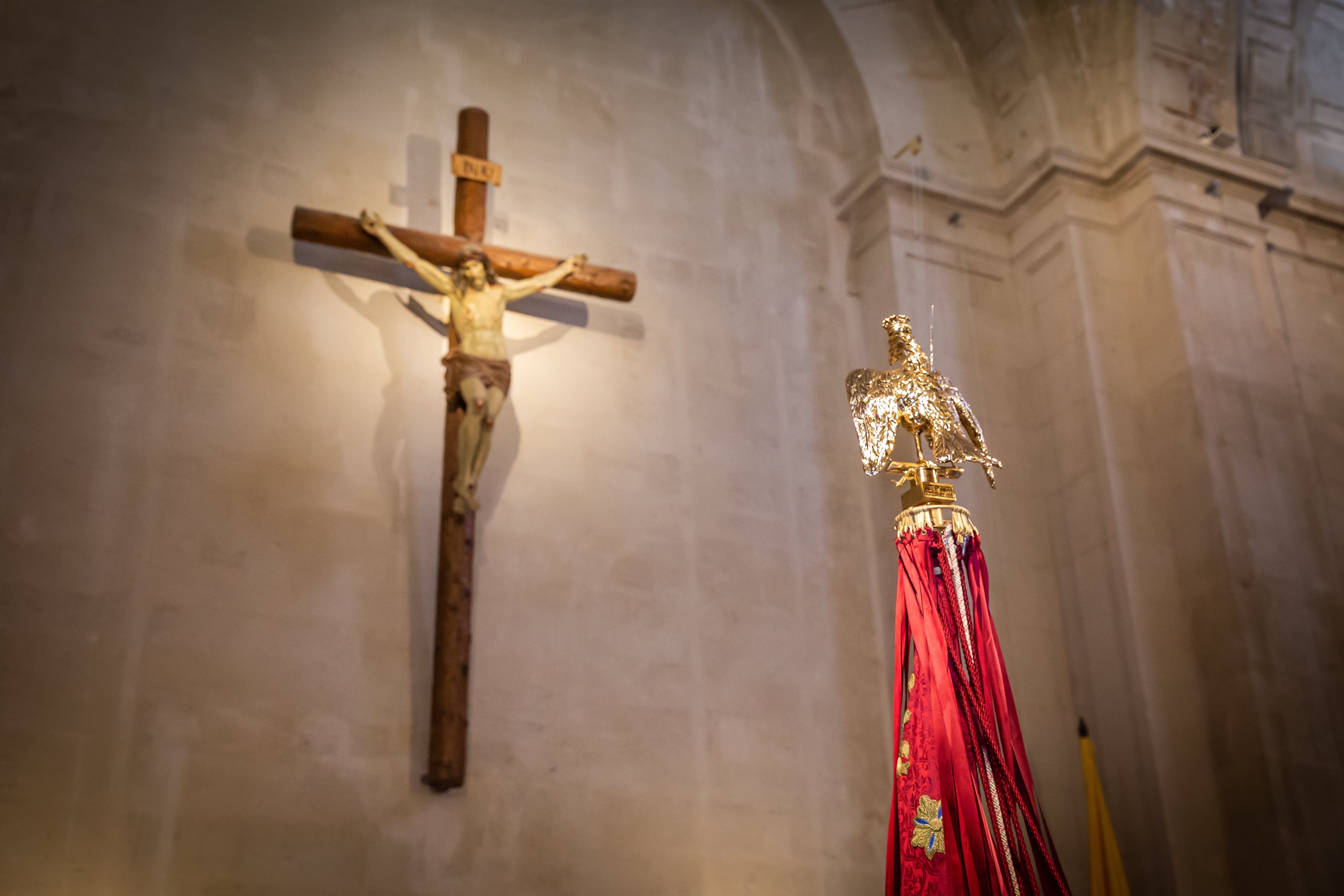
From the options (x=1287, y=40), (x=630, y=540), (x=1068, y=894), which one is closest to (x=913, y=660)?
(x=1068, y=894)

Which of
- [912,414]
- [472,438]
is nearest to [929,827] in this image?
[912,414]

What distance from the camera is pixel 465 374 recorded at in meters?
6.39

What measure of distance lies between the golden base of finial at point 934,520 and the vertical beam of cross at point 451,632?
2069mm

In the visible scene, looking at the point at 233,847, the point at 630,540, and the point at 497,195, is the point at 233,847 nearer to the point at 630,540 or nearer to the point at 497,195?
the point at 630,540

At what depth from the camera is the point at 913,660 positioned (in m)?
4.99

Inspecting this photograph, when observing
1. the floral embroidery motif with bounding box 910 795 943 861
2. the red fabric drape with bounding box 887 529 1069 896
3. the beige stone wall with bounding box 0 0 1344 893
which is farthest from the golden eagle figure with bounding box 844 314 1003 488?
the beige stone wall with bounding box 0 0 1344 893

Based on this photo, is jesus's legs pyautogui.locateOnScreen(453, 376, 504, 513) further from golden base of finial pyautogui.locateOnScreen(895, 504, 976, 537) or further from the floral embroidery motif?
the floral embroidery motif

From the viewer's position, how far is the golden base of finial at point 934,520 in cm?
505

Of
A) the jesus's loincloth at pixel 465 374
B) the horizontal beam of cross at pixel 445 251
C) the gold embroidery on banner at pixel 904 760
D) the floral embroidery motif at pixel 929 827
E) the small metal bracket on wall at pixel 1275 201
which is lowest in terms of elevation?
the floral embroidery motif at pixel 929 827

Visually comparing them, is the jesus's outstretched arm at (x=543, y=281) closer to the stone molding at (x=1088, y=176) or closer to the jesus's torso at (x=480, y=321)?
the jesus's torso at (x=480, y=321)

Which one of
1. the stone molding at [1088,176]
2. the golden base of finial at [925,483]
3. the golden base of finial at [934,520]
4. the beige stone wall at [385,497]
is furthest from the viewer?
the stone molding at [1088,176]

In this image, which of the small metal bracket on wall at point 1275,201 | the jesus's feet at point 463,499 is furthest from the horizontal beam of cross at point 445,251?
the small metal bracket on wall at point 1275,201

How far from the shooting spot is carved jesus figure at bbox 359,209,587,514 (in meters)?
6.30

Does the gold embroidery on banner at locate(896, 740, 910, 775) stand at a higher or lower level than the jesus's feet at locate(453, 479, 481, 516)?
lower
